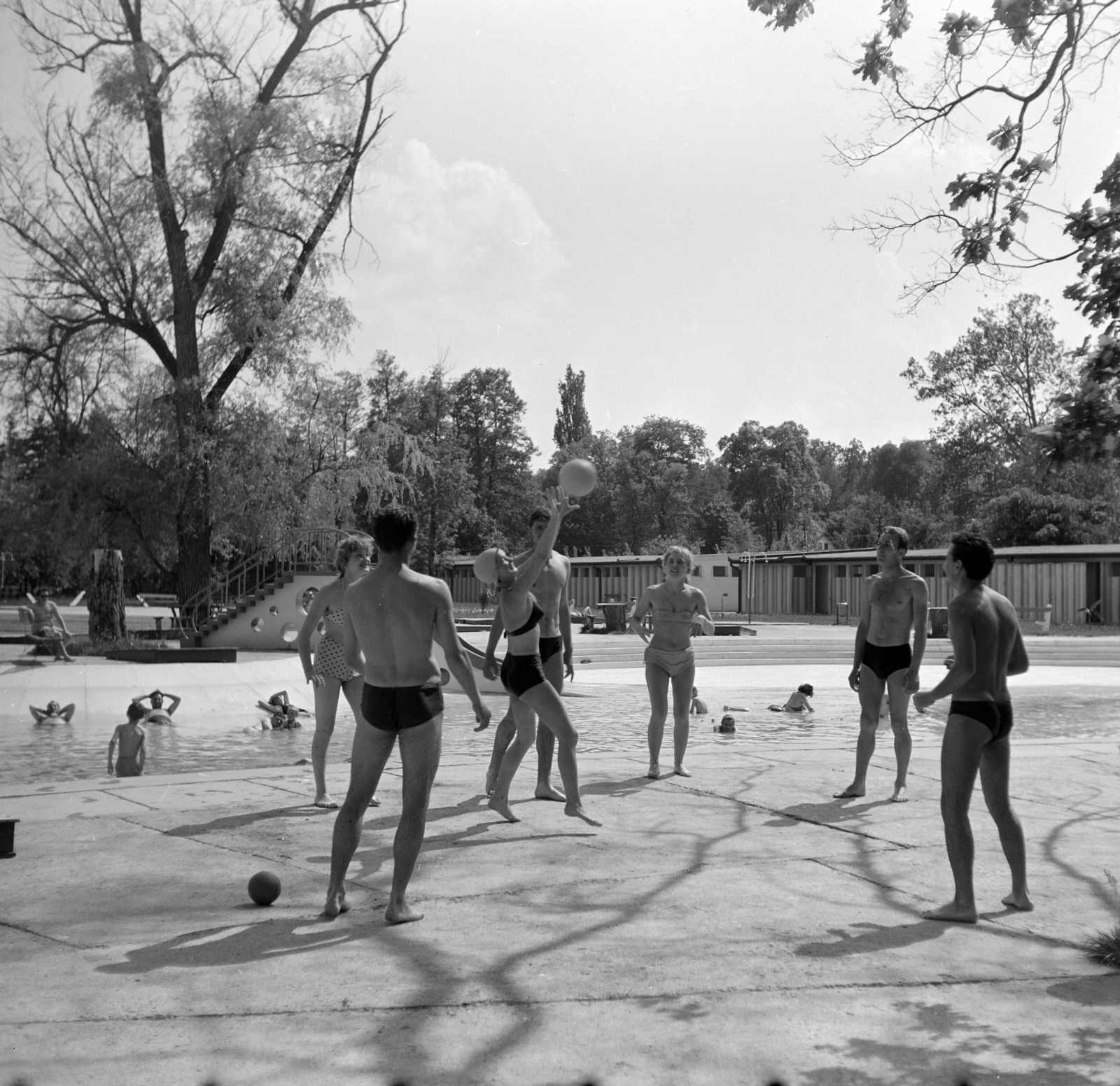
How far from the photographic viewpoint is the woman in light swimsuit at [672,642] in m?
9.49

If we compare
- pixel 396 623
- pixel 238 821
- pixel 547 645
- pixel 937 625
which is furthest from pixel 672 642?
pixel 937 625

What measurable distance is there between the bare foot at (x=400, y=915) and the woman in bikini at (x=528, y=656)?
6.36 ft

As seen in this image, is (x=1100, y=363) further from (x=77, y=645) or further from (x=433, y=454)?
(x=433, y=454)

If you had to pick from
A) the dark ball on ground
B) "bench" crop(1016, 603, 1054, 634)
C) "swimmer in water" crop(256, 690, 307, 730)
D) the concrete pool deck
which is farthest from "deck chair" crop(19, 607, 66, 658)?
"bench" crop(1016, 603, 1054, 634)

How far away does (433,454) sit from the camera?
159ft

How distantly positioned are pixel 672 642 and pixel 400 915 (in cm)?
464

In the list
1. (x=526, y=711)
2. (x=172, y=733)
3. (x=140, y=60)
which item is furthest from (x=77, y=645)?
(x=526, y=711)

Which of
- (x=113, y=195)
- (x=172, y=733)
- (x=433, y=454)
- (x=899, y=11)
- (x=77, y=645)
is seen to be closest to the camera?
(x=899, y=11)

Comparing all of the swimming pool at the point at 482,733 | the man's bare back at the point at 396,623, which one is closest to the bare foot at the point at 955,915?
the man's bare back at the point at 396,623

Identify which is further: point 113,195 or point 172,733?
point 113,195

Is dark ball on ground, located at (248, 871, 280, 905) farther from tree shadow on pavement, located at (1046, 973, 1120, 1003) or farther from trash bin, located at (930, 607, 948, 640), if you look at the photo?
trash bin, located at (930, 607, 948, 640)

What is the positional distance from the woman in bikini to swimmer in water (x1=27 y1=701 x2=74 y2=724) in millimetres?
10432

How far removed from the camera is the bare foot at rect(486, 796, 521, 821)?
7.70 m

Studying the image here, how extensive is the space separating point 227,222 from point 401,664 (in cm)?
2621
